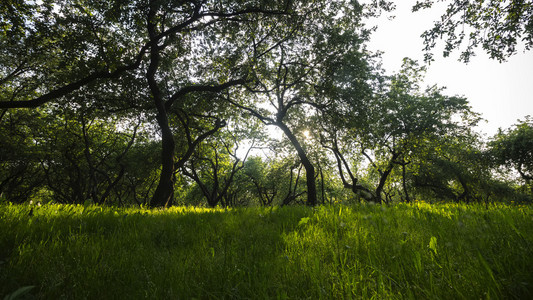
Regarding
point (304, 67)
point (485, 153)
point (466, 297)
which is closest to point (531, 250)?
point (466, 297)

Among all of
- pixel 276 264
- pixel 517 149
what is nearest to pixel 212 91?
pixel 276 264

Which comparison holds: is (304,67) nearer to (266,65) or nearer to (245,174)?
(266,65)

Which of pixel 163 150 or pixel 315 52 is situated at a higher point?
pixel 315 52

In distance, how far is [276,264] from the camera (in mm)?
2107

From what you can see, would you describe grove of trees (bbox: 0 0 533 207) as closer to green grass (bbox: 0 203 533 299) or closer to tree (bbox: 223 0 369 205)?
tree (bbox: 223 0 369 205)

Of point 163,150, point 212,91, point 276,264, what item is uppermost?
point 212,91

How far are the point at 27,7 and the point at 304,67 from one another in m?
12.7

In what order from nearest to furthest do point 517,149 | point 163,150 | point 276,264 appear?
point 276,264
point 163,150
point 517,149

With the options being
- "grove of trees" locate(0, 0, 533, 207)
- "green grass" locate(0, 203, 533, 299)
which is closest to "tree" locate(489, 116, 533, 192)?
"grove of trees" locate(0, 0, 533, 207)

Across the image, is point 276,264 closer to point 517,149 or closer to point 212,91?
point 212,91

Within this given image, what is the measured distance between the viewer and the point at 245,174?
31.3 metres

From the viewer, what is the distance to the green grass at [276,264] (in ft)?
4.99

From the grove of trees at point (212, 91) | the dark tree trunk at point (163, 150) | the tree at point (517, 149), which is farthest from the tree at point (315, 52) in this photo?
the tree at point (517, 149)

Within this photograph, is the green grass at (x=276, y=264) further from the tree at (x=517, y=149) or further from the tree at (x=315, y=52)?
the tree at (x=517, y=149)
